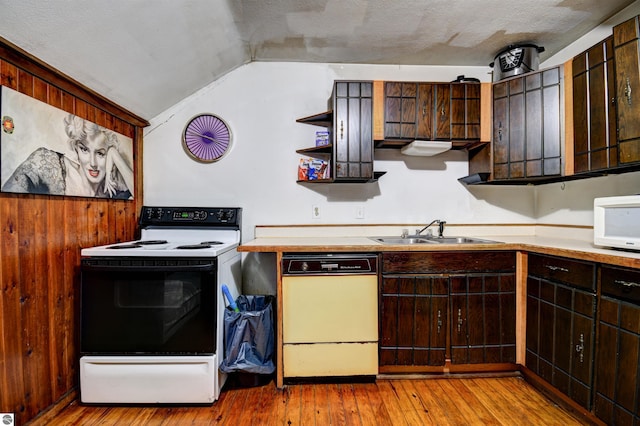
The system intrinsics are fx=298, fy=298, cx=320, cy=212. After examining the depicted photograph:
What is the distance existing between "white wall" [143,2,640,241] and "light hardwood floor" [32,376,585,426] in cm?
121

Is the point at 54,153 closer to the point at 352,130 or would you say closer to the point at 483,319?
the point at 352,130

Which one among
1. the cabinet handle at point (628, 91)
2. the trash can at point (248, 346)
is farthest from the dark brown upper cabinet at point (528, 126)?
the trash can at point (248, 346)

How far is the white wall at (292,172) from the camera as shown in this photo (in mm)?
2475

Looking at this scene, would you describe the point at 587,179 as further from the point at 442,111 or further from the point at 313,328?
the point at 313,328

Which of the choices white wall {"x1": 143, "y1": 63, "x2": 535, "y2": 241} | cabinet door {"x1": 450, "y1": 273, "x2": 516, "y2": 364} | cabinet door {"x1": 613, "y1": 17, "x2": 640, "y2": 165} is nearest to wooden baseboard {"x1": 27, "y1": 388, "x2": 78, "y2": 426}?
white wall {"x1": 143, "y1": 63, "x2": 535, "y2": 241}

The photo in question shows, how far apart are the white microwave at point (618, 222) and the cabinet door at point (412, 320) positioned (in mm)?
858

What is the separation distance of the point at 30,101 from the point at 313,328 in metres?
1.94

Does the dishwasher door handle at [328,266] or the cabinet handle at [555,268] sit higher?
the cabinet handle at [555,268]

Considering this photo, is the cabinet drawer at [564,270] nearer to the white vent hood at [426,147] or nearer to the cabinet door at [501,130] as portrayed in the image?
the cabinet door at [501,130]

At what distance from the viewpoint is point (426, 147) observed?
226 centimetres

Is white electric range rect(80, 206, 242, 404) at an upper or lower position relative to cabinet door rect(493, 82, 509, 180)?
lower

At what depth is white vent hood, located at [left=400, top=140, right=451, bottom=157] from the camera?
2.22 meters

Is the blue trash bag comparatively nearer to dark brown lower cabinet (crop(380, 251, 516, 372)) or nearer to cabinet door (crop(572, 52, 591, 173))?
dark brown lower cabinet (crop(380, 251, 516, 372))

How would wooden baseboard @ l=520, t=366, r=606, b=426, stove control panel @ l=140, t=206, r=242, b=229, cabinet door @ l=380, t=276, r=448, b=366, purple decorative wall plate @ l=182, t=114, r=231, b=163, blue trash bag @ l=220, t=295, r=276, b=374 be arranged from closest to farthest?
wooden baseboard @ l=520, t=366, r=606, b=426 < blue trash bag @ l=220, t=295, r=276, b=374 < cabinet door @ l=380, t=276, r=448, b=366 < stove control panel @ l=140, t=206, r=242, b=229 < purple decorative wall plate @ l=182, t=114, r=231, b=163
